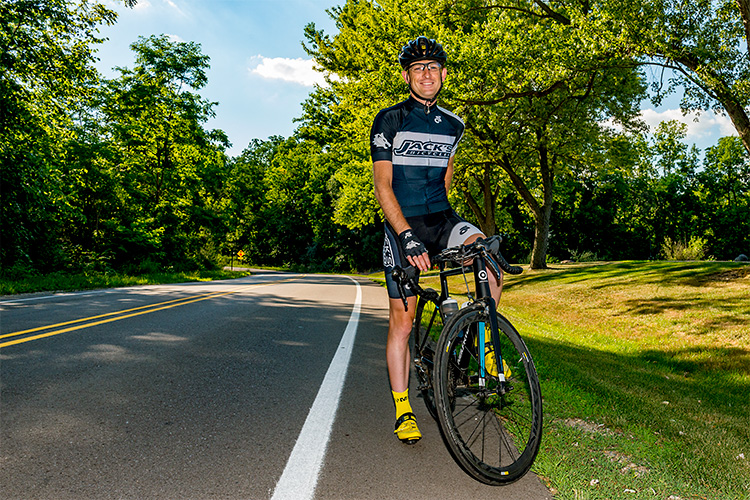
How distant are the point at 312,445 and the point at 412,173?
6.22 feet

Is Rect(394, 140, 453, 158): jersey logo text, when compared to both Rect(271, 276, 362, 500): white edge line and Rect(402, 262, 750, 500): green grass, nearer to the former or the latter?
Rect(271, 276, 362, 500): white edge line

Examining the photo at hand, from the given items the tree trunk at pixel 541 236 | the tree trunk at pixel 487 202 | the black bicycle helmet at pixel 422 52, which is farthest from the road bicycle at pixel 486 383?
the tree trunk at pixel 541 236

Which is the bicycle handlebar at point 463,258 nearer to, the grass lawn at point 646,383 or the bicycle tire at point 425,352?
the bicycle tire at point 425,352

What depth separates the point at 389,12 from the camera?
66.3ft

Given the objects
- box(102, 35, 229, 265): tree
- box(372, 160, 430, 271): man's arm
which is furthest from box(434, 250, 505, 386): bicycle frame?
box(102, 35, 229, 265): tree

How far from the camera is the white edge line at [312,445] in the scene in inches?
97.2

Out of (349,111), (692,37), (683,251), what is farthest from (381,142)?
(349,111)

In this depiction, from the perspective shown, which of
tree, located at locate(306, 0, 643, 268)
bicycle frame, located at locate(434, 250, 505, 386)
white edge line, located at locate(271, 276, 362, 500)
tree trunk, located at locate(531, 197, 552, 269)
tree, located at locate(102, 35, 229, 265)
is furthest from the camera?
tree, located at locate(102, 35, 229, 265)

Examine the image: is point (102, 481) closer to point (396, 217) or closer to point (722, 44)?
point (396, 217)

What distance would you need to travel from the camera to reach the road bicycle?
2.58 m

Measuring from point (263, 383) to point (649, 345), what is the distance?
827 centimetres

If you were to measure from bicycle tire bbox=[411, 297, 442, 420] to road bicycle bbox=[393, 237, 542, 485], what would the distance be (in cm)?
28

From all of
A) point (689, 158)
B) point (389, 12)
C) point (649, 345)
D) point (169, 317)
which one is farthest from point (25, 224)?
point (689, 158)

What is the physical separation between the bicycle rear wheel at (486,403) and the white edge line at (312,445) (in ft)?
2.57
